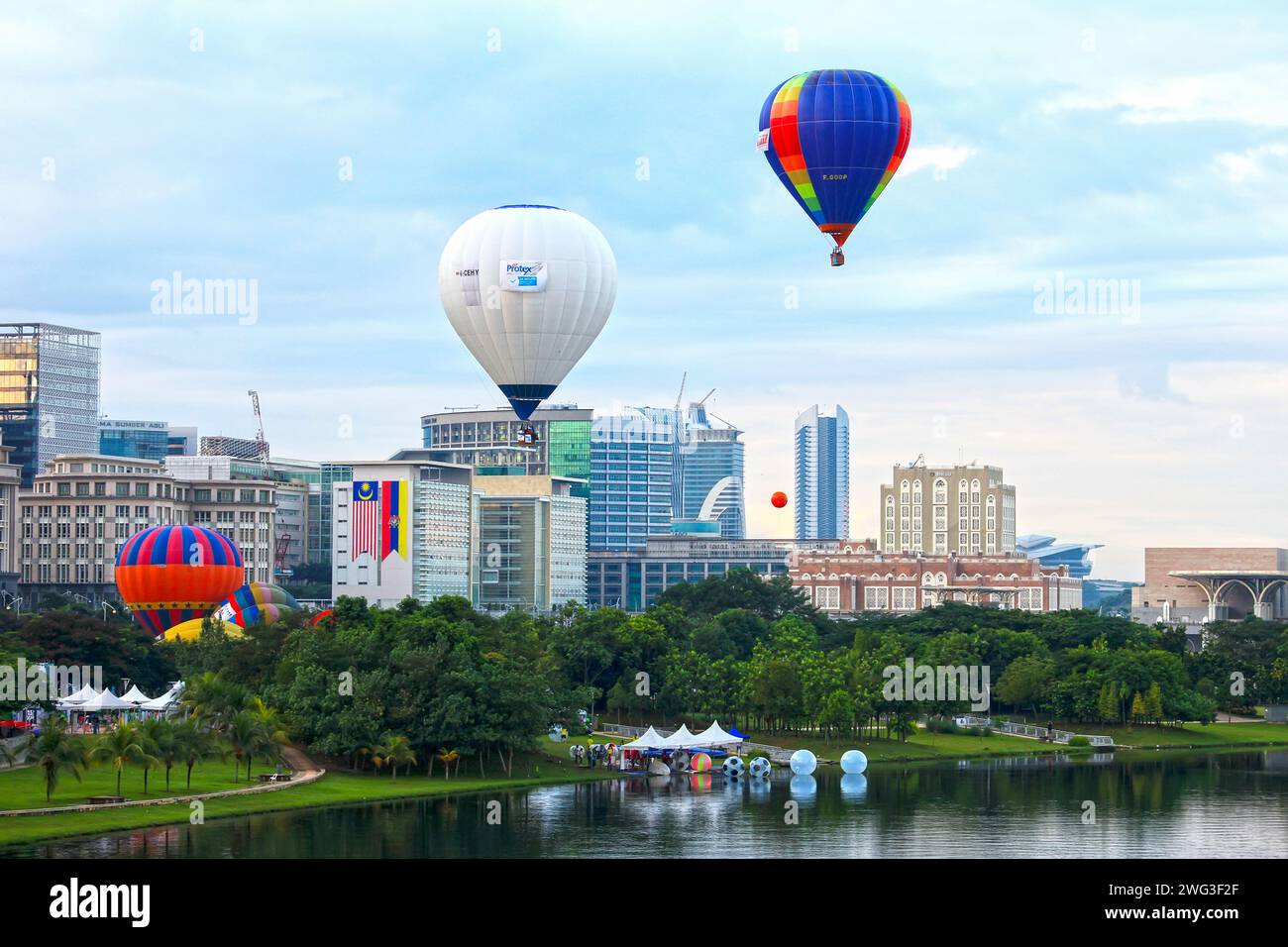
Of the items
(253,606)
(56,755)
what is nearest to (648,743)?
(56,755)

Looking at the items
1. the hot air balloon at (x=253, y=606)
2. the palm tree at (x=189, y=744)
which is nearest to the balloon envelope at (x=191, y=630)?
the hot air balloon at (x=253, y=606)

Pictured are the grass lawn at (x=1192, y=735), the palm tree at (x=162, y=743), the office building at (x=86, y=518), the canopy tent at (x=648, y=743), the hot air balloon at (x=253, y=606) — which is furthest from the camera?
the office building at (x=86, y=518)

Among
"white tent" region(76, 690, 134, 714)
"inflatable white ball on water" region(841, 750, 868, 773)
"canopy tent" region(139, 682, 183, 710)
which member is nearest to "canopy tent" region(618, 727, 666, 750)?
"inflatable white ball on water" region(841, 750, 868, 773)

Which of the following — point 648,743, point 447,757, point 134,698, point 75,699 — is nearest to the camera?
point 447,757

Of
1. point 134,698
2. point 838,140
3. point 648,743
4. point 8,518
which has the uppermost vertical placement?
point 838,140

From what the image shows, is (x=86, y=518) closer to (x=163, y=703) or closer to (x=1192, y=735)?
(x=163, y=703)

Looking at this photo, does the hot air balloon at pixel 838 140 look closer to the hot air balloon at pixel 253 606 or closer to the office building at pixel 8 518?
the hot air balloon at pixel 253 606

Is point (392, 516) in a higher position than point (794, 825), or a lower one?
higher
